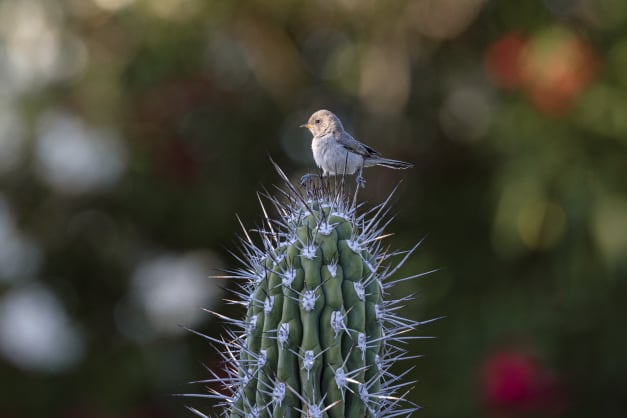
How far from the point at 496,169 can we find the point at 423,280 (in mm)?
1450

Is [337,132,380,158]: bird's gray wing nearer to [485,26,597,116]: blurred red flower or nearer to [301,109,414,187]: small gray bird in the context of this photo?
[301,109,414,187]: small gray bird

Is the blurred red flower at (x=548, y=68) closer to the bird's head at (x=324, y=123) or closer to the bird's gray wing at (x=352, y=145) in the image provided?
the bird's head at (x=324, y=123)

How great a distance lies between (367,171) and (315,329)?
20.7ft

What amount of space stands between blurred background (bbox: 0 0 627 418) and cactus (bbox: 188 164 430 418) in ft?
19.2

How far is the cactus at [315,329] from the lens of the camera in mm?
2873

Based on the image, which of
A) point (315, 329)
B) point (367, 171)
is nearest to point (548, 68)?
point (367, 171)

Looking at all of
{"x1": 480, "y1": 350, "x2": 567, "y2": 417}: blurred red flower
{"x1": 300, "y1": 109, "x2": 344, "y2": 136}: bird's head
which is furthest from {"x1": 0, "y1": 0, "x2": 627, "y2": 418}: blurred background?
{"x1": 300, "y1": 109, "x2": 344, "y2": 136}: bird's head

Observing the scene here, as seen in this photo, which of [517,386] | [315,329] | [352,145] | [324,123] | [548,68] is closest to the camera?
[315,329]

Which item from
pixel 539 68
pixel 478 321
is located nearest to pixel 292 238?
pixel 539 68

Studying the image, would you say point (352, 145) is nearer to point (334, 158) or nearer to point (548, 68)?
point (334, 158)

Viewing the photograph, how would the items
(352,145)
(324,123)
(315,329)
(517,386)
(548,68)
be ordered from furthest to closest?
(548,68)
(517,386)
(324,123)
(352,145)
(315,329)

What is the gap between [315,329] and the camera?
288 centimetres

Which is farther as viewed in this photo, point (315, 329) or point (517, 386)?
point (517, 386)

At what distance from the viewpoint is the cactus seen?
9.43 feet
